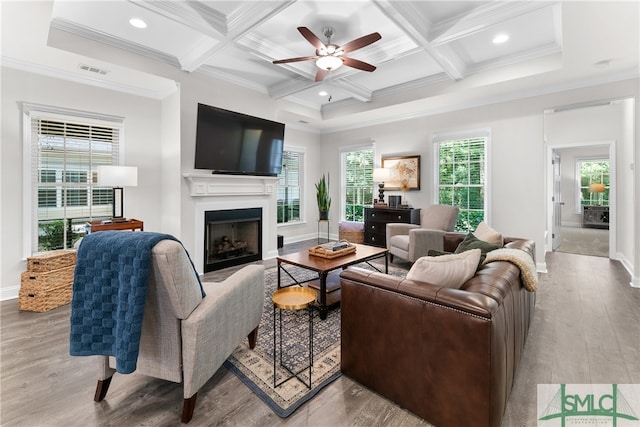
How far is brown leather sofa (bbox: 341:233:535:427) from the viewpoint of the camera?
129cm

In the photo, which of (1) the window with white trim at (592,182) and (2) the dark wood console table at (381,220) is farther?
(1) the window with white trim at (592,182)

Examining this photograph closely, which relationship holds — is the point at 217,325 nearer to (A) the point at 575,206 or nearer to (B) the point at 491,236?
(B) the point at 491,236

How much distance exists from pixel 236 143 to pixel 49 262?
260cm

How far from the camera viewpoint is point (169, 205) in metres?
4.26

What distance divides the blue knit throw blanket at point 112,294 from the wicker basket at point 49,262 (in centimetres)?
212

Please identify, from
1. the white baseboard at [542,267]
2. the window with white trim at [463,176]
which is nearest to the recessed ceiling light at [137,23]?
the window with white trim at [463,176]

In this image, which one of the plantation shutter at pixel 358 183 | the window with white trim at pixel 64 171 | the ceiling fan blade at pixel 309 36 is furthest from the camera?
the plantation shutter at pixel 358 183

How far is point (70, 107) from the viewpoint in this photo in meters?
3.67

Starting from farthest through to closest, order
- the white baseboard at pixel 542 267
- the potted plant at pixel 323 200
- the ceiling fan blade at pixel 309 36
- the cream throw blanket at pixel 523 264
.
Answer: the potted plant at pixel 323 200, the white baseboard at pixel 542 267, the ceiling fan blade at pixel 309 36, the cream throw blanket at pixel 523 264

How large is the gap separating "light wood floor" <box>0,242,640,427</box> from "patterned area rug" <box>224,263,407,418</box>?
62 millimetres

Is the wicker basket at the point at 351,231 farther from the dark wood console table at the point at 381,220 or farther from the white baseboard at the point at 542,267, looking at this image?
the white baseboard at the point at 542,267

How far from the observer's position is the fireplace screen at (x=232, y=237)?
4.39 m

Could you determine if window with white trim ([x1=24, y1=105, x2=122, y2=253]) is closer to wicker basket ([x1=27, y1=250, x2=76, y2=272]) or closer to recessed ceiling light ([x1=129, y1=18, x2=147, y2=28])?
wicker basket ([x1=27, y1=250, x2=76, y2=272])

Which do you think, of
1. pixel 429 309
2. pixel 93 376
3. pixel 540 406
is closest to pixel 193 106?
pixel 93 376
